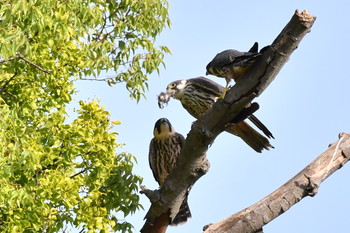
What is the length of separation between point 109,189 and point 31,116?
1.08 m

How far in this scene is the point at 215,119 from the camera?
655 cm

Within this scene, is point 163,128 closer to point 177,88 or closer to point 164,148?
point 164,148

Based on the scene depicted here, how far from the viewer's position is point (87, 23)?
944 cm

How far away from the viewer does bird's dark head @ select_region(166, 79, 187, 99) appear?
8.18m

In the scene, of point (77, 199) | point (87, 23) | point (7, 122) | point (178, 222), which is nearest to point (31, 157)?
point (7, 122)

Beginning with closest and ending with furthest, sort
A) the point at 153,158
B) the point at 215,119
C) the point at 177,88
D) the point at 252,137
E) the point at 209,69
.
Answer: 1. the point at 215,119
2. the point at 209,69
3. the point at 252,137
4. the point at 177,88
5. the point at 153,158

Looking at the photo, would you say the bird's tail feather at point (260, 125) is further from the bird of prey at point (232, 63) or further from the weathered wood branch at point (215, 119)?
the weathered wood branch at point (215, 119)

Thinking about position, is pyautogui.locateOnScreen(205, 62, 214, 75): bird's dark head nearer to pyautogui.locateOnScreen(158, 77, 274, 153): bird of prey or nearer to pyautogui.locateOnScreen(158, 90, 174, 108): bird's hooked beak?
pyautogui.locateOnScreen(158, 77, 274, 153): bird of prey

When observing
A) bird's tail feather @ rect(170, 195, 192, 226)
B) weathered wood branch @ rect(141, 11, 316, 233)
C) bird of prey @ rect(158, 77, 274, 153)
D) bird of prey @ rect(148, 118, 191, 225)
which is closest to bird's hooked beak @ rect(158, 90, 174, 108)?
bird of prey @ rect(158, 77, 274, 153)

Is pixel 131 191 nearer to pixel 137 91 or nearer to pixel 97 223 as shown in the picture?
pixel 97 223

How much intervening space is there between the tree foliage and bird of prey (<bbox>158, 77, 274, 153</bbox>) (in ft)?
2.43

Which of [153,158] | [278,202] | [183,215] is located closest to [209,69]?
[278,202]

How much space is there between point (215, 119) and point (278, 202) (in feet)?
2.91

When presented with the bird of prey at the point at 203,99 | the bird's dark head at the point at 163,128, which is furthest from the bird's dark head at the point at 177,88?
the bird's dark head at the point at 163,128
